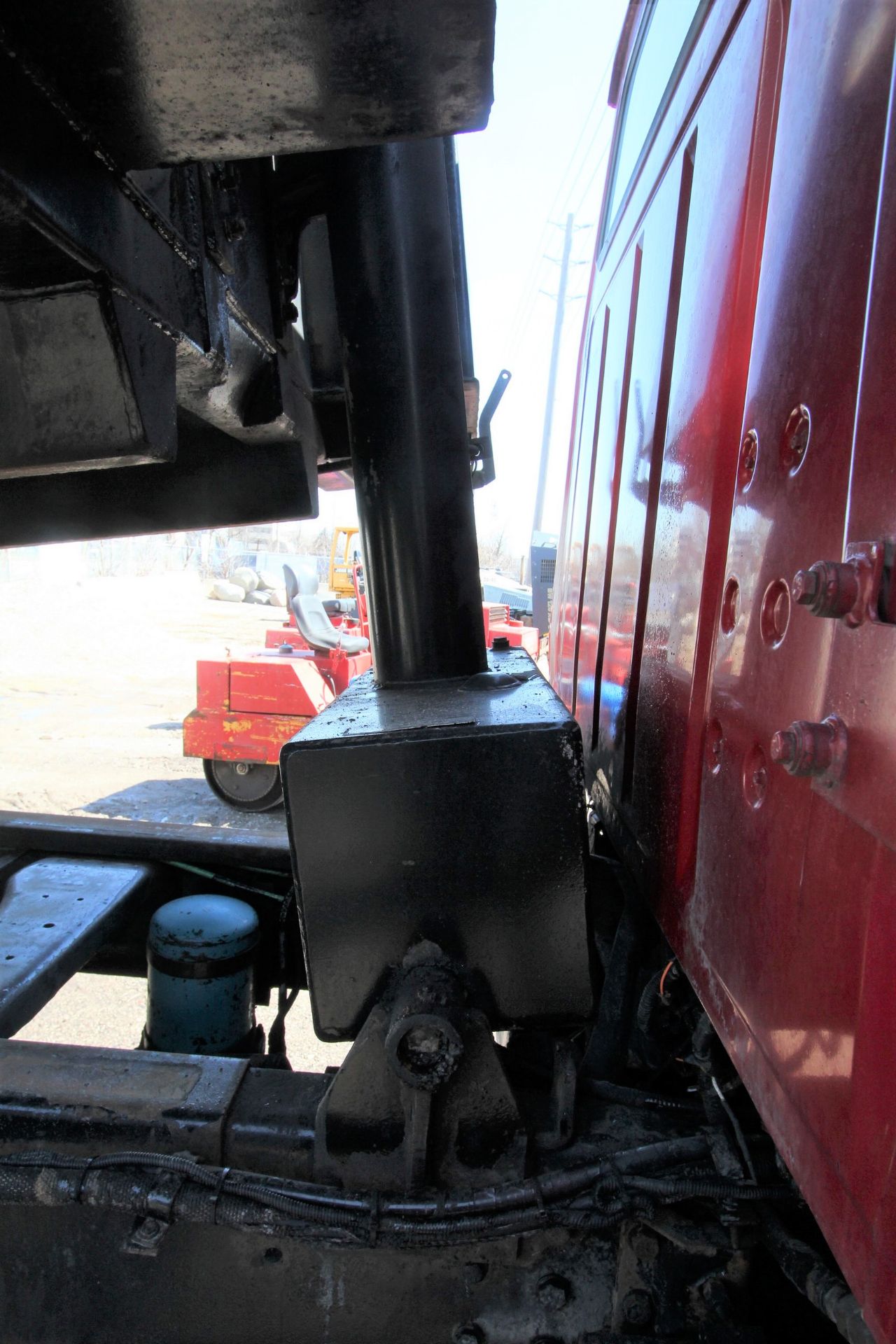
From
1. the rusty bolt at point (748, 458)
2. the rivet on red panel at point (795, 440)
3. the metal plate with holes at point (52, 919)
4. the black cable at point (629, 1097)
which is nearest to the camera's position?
the rivet on red panel at point (795, 440)

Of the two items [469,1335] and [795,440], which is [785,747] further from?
[469,1335]

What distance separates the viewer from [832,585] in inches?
26.3

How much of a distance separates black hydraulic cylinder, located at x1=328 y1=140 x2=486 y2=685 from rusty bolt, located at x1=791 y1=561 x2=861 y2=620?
114 cm

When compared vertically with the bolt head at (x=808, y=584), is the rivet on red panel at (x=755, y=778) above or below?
below

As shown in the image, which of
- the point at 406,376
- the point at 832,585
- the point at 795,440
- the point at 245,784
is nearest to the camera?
the point at 832,585

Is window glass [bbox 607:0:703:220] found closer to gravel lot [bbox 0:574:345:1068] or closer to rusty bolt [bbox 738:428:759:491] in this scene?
rusty bolt [bbox 738:428:759:491]

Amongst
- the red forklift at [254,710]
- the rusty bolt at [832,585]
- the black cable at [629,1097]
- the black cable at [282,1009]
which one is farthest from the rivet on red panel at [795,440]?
the red forklift at [254,710]

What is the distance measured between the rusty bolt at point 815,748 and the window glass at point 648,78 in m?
1.48

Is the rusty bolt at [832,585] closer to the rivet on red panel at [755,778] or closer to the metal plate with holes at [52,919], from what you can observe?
the rivet on red panel at [755,778]

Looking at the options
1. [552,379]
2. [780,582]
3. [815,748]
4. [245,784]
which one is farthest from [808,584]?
[552,379]

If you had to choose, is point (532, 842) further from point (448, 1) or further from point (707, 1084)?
point (448, 1)

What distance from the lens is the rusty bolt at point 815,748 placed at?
692mm

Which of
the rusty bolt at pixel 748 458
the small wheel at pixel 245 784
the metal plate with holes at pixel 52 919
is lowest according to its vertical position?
the small wheel at pixel 245 784

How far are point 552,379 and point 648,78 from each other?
900 inches
